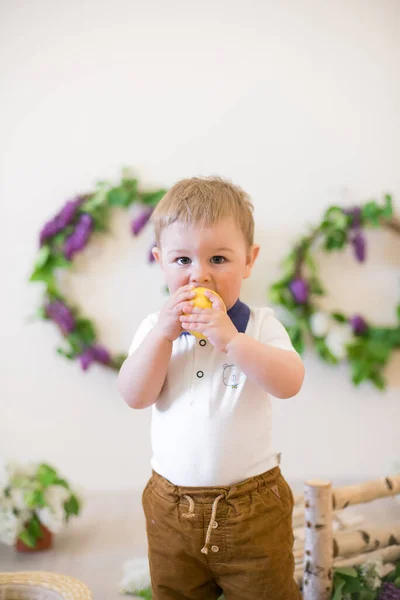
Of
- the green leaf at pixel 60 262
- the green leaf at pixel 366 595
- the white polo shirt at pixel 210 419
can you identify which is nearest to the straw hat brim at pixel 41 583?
the white polo shirt at pixel 210 419

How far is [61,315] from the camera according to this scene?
2354mm

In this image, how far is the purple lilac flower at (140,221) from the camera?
2373mm

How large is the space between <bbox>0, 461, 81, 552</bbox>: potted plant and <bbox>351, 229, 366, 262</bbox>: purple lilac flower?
4.50 ft

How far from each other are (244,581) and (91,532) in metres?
1.24

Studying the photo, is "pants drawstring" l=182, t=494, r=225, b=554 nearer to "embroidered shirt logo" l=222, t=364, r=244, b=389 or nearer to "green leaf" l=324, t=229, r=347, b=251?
"embroidered shirt logo" l=222, t=364, r=244, b=389

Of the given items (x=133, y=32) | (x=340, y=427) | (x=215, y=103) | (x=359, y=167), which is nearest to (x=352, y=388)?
(x=340, y=427)

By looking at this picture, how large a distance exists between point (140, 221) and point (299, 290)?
66cm

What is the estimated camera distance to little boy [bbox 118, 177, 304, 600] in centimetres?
102

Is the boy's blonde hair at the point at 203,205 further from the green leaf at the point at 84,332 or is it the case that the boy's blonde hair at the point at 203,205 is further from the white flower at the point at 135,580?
the green leaf at the point at 84,332

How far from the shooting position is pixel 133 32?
2.39m

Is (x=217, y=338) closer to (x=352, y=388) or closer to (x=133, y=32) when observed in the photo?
(x=352, y=388)

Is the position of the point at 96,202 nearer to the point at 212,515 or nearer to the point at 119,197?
the point at 119,197

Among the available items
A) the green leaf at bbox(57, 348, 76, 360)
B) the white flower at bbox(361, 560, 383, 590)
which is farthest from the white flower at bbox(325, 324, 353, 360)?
the green leaf at bbox(57, 348, 76, 360)

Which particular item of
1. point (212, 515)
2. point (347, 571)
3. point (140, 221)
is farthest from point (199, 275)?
point (140, 221)
